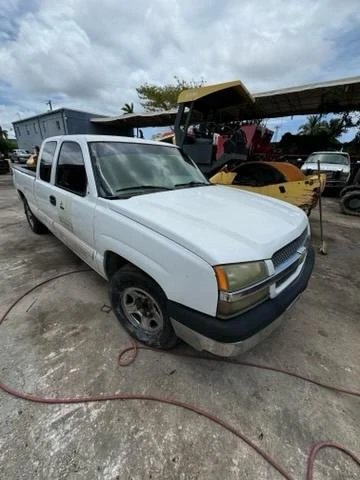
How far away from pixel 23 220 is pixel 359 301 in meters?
6.80

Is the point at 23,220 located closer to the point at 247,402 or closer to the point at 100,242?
the point at 100,242

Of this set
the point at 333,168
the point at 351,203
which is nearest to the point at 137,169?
the point at 351,203

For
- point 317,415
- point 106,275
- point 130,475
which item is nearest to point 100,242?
point 106,275

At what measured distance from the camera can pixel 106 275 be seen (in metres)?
2.38

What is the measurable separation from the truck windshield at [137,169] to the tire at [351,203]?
6360 millimetres

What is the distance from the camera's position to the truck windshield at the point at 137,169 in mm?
2318

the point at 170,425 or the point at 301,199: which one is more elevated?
the point at 301,199

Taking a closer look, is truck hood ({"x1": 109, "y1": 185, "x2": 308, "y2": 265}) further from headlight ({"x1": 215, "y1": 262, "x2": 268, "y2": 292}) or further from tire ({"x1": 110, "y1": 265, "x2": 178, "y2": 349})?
tire ({"x1": 110, "y1": 265, "x2": 178, "y2": 349})

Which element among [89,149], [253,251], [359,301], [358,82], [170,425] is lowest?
[359,301]

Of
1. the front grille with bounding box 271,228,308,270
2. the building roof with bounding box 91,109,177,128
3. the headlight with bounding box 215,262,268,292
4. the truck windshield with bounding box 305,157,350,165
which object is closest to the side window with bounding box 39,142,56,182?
the headlight with bounding box 215,262,268,292

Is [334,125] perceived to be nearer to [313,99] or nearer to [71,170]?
[313,99]

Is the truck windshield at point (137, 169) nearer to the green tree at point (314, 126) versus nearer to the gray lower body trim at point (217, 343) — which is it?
the gray lower body trim at point (217, 343)

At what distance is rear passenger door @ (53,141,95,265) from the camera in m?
2.39

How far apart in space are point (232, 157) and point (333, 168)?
6705 mm
